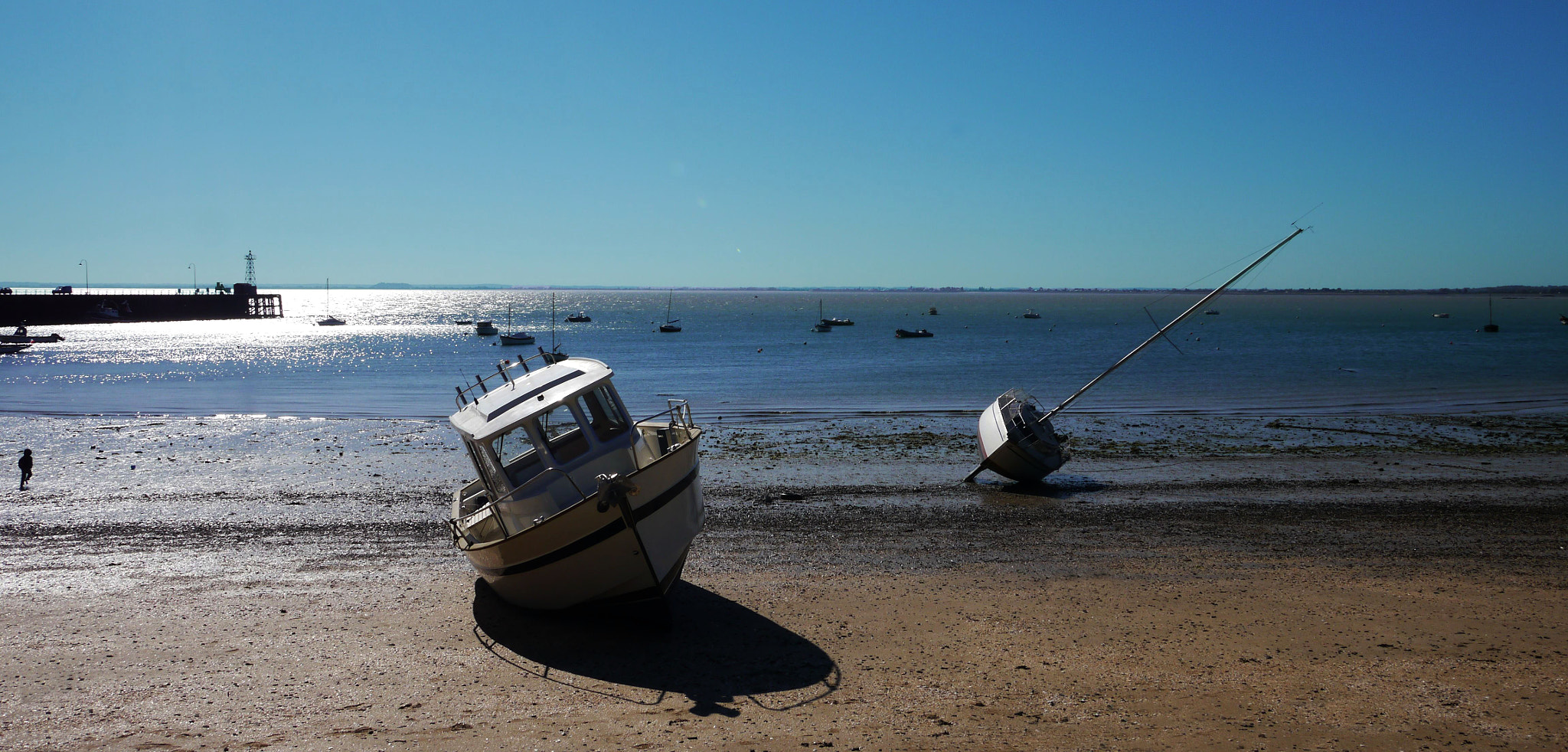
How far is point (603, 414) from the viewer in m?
12.9

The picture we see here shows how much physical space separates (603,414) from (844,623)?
14.8 feet

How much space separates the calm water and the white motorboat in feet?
79.2

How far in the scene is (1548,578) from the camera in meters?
14.0

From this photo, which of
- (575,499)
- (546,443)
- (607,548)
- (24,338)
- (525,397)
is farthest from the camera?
(24,338)

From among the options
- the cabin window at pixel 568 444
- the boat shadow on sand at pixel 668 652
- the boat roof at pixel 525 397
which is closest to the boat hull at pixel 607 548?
the boat shadow on sand at pixel 668 652

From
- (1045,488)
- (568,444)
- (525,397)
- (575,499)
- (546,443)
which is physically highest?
(525,397)

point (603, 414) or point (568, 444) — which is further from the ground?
point (603, 414)

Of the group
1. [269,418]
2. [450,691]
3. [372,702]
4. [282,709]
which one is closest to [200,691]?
[282,709]

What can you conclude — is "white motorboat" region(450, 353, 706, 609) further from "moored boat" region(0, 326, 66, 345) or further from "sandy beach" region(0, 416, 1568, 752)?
"moored boat" region(0, 326, 66, 345)

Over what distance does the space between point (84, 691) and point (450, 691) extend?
13.4ft

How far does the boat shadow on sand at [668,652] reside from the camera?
10227 mm

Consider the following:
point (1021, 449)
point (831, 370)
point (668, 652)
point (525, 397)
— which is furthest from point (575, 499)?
point (831, 370)

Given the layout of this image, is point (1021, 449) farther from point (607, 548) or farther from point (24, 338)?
point (24, 338)

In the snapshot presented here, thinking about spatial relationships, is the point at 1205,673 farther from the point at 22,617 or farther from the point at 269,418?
the point at 269,418
